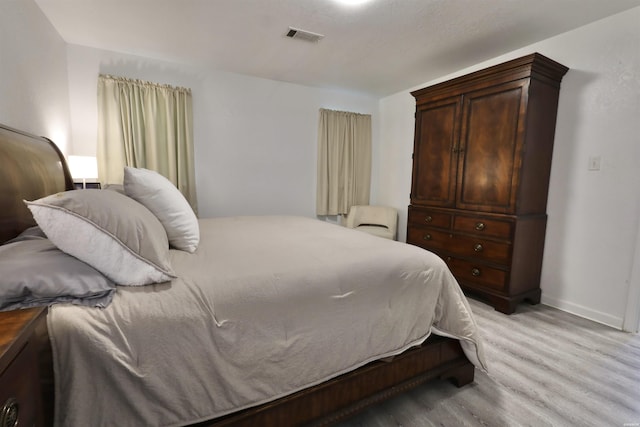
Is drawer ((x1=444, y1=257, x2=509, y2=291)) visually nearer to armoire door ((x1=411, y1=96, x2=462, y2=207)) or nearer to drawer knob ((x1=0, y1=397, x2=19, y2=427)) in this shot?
armoire door ((x1=411, y1=96, x2=462, y2=207))

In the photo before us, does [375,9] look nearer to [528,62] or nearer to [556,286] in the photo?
[528,62]

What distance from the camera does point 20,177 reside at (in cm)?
124

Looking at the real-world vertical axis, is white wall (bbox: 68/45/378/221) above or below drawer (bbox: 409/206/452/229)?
above

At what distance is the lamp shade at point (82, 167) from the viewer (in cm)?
229

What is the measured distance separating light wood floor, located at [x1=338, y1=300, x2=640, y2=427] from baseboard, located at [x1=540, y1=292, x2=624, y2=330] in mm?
118

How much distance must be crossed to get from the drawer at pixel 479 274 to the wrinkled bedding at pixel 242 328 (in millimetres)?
1189

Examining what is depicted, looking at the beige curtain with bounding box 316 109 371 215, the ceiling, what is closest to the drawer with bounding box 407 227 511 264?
the beige curtain with bounding box 316 109 371 215

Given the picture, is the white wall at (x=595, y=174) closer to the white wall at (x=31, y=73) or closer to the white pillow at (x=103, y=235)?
the white pillow at (x=103, y=235)

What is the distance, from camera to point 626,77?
82.6 inches

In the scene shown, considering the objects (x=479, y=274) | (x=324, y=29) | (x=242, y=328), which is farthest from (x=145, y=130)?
(x=479, y=274)

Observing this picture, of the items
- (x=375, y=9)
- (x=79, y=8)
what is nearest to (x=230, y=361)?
(x=375, y=9)

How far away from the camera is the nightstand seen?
49cm

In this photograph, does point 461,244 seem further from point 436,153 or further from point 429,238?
point 436,153

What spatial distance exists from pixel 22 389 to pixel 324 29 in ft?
8.60
